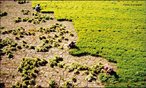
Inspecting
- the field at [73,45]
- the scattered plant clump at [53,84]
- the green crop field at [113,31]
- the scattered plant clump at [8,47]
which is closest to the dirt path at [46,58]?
the field at [73,45]

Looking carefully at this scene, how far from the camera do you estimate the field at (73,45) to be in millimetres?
18297

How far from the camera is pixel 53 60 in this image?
67.2 ft

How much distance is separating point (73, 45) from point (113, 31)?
5464 mm

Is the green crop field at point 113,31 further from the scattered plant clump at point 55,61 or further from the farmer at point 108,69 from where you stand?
the scattered plant clump at point 55,61

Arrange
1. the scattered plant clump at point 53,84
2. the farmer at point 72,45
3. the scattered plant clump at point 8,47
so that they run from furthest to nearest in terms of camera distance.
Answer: the farmer at point 72,45
the scattered plant clump at point 8,47
the scattered plant clump at point 53,84

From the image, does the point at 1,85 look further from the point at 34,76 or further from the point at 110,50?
the point at 110,50

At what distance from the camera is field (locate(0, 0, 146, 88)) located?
1830 cm

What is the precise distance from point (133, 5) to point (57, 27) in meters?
12.2

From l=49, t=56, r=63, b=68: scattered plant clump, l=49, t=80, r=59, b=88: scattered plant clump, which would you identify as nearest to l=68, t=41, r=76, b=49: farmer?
l=49, t=56, r=63, b=68: scattered plant clump

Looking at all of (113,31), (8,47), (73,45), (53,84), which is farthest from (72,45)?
(53,84)

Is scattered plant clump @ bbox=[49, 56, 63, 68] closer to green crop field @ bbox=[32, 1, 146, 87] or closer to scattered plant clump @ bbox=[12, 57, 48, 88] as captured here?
scattered plant clump @ bbox=[12, 57, 48, 88]

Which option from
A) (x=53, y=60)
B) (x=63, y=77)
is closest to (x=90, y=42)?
(x=53, y=60)

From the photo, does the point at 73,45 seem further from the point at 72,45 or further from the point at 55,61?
the point at 55,61

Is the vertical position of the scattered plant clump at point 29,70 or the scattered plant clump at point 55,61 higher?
the scattered plant clump at point 55,61
